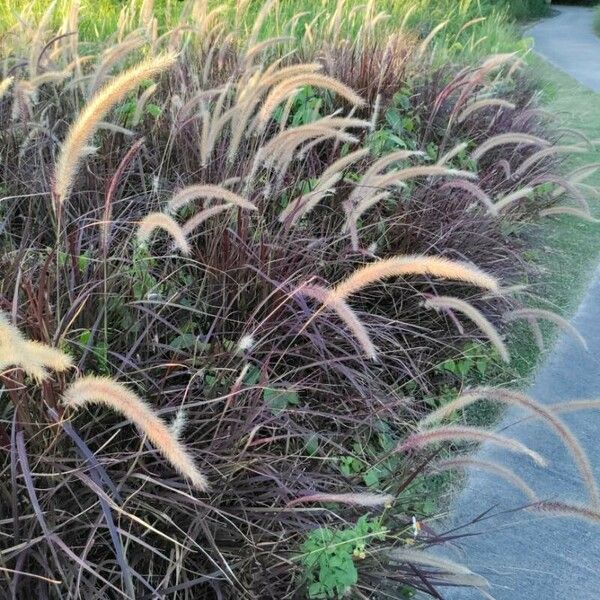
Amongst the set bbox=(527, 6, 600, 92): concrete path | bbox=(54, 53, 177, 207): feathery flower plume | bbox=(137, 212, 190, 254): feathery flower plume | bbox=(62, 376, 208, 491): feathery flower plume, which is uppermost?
bbox=(54, 53, 177, 207): feathery flower plume

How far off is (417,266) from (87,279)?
1.03m

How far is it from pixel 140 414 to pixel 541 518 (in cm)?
174

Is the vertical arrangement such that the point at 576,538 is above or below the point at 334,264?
below


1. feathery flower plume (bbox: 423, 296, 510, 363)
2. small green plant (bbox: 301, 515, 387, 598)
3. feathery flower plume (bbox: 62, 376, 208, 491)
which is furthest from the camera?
feathery flower plume (bbox: 423, 296, 510, 363)

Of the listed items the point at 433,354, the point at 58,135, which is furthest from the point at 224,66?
the point at 433,354

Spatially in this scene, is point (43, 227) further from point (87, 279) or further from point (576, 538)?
point (576, 538)

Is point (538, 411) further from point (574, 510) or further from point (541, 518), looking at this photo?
point (541, 518)

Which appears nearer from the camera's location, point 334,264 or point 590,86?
point 334,264

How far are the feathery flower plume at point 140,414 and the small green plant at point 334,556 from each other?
0.49m

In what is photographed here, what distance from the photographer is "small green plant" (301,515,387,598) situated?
5.49 feet

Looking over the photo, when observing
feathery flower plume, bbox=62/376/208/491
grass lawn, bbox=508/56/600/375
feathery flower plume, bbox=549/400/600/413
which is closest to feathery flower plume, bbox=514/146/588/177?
grass lawn, bbox=508/56/600/375

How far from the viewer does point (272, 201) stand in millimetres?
3023

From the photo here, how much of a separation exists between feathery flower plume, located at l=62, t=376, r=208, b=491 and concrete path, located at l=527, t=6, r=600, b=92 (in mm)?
11459

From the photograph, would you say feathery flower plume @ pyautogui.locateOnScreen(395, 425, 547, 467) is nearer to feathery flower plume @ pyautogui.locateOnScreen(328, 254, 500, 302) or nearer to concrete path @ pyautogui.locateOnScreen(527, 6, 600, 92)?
feathery flower plume @ pyautogui.locateOnScreen(328, 254, 500, 302)
